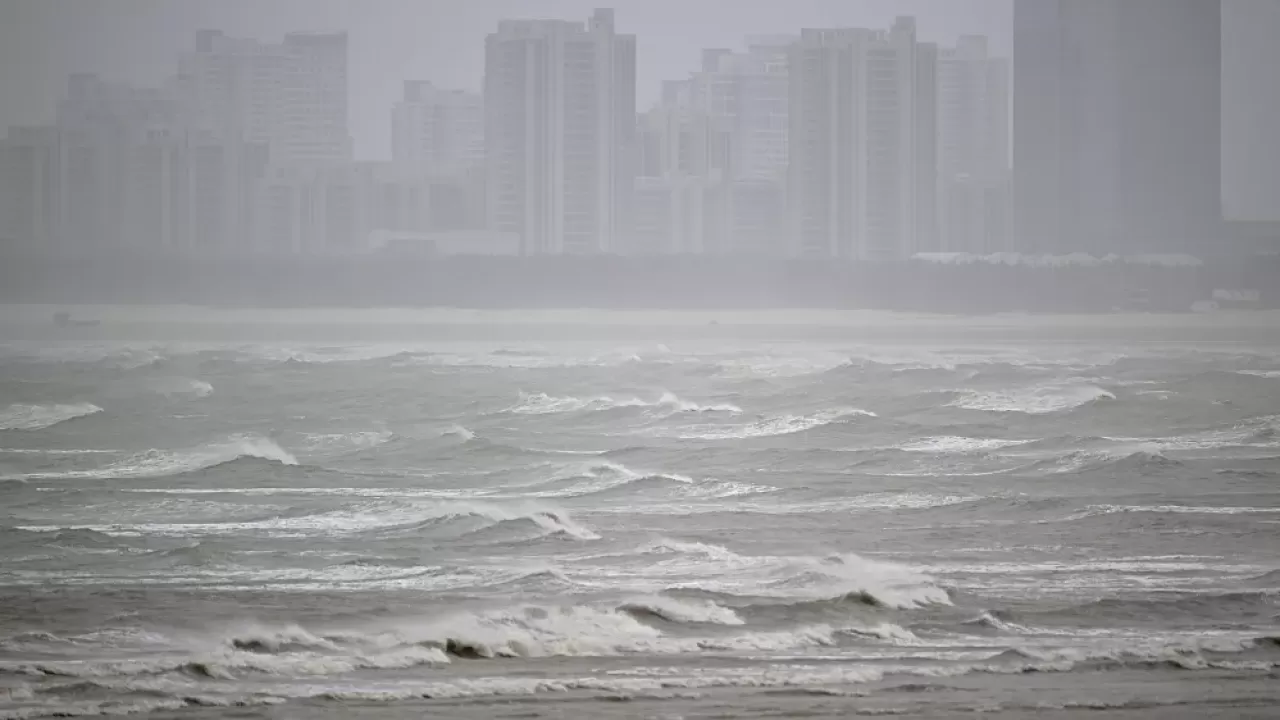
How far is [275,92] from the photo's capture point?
670cm

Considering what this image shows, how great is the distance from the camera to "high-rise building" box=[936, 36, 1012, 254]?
678 centimetres

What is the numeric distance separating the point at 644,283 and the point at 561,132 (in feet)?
3.22

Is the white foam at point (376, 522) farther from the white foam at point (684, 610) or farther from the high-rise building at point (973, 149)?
Answer: the high-rise building at point (973, 149)

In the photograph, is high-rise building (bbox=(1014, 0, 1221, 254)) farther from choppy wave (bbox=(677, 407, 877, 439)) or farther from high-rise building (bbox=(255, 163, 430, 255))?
high-rise building (bbox=(255, 163, 430, 255))

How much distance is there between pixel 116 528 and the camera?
6.33m

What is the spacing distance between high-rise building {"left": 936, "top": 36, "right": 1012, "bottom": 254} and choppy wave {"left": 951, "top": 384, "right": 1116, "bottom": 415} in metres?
0.89

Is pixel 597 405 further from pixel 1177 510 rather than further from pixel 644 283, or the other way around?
pixel 1177 510

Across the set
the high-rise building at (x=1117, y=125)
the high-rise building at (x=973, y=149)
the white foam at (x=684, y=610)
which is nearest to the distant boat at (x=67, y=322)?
the white foam at (x=684, y=610)

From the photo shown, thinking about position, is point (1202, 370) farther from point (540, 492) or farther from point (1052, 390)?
point (540, 492)

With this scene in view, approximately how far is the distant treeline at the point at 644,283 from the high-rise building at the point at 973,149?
21 centimetres

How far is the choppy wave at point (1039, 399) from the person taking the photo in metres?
7.09

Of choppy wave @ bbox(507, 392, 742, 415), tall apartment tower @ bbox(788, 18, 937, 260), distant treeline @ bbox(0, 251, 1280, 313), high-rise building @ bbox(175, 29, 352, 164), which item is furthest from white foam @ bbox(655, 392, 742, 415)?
high-rise building @ bbox(175, 29, 352, 164)

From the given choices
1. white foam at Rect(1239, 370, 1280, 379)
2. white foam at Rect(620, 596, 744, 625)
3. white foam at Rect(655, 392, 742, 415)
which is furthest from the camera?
white foam at Rect(1239, 370, 1280, 379)

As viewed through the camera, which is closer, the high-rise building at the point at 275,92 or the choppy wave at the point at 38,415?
the high-rise building at the point at 275,92
